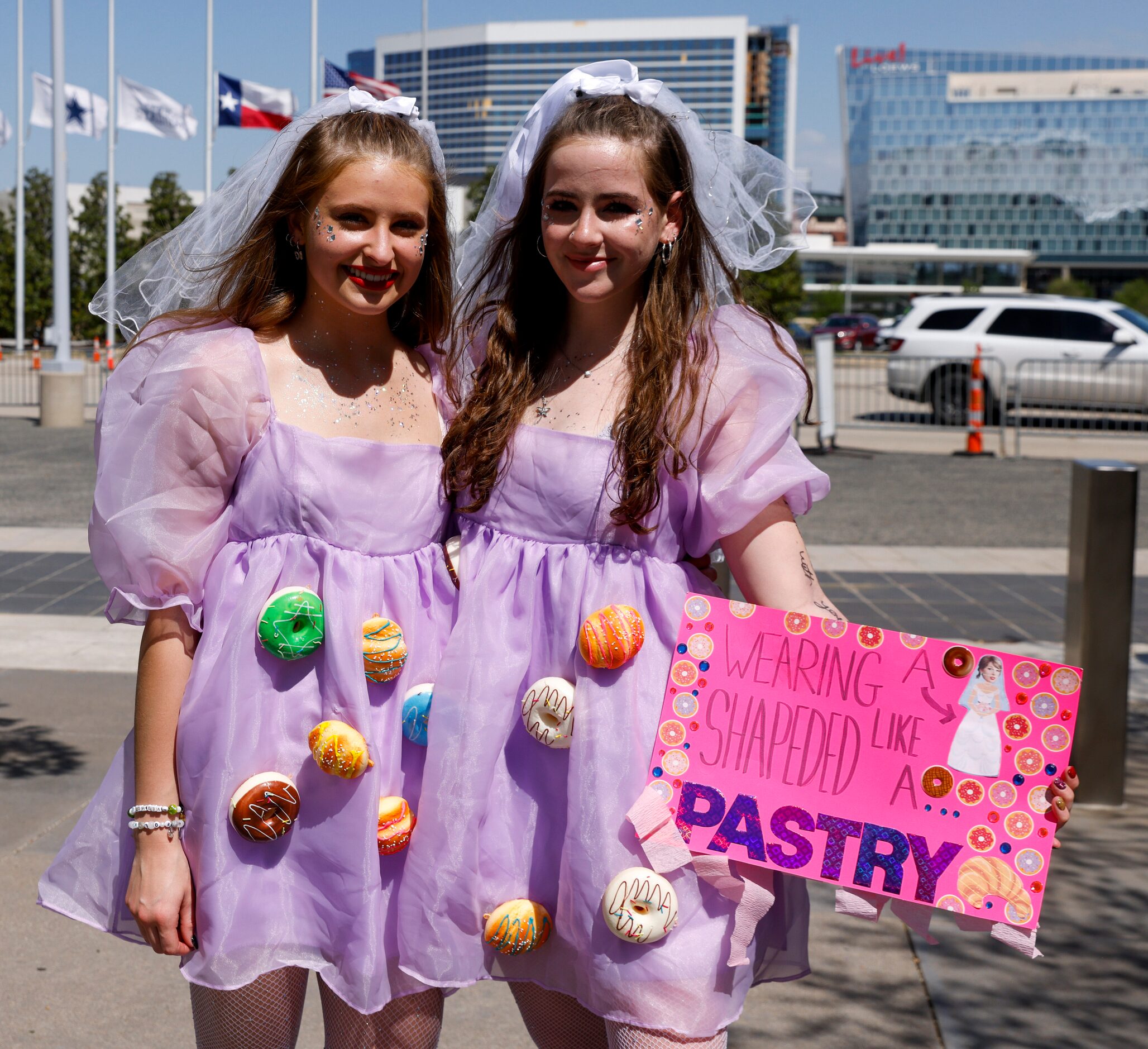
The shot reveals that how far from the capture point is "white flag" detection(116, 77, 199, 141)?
99.0 ft

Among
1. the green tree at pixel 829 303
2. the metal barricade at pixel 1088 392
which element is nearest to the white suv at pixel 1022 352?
the metal barricade at pixel 1088 392

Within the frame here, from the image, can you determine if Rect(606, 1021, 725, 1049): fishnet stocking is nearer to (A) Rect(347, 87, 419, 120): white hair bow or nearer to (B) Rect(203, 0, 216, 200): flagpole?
(A) Rect(347, 87, 419, 120): white hair bow

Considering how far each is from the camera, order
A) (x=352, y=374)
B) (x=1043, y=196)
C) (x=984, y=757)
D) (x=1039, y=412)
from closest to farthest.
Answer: (x=984, y=757) → (x=352, y=374) → (x=1039, y=412) → (x=1043, y=196)

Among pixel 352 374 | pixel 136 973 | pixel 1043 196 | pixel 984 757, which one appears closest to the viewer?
pixel 984 757

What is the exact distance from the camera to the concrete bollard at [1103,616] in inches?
182

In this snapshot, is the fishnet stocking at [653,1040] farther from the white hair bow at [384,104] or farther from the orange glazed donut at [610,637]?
the white hair bow at [384,104]

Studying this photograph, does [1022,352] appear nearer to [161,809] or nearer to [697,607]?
[697,607]

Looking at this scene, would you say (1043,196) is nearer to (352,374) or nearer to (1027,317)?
(1027,317)

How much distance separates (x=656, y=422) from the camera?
208 centimetres

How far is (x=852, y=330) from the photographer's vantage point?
165 feet

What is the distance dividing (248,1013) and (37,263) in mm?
48472

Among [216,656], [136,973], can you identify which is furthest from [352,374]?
[136,973]

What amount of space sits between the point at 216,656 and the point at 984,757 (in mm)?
1186

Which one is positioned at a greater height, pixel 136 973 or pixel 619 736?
pixel 619 736
